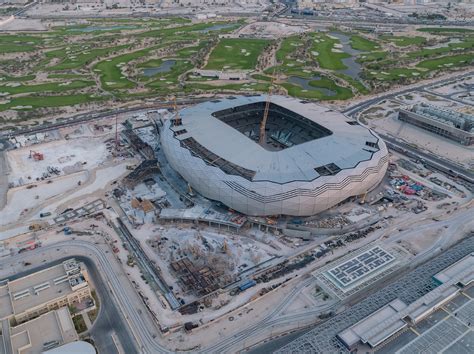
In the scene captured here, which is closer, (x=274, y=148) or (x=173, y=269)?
(x=173, y=269)

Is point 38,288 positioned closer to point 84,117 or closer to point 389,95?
point 84,117

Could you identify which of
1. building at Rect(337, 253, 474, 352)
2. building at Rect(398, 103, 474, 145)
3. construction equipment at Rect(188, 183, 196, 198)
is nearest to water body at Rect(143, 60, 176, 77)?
construction equipment at Rect(188, 183, 196, 198)

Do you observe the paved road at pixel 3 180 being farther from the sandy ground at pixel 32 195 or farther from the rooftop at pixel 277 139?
the rooftop at pixel 277 139

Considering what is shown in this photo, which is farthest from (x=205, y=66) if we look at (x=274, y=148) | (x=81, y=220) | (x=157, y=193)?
(x=81, y=220)

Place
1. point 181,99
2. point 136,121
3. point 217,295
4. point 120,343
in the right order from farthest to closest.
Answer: point 181,99, point 136,121, point 217,295, point 120,343

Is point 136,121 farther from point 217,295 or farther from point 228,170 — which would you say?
point 217,295

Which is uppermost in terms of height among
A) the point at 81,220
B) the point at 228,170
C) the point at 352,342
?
the point at 228,170

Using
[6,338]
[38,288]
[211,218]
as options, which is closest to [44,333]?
[6,338]

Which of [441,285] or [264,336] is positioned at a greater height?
[441,285]
